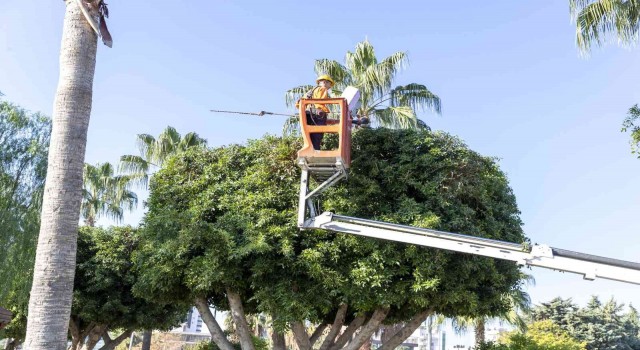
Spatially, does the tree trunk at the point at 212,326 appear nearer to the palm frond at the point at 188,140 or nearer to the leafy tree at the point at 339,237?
the leafy tree at the point at 339,237

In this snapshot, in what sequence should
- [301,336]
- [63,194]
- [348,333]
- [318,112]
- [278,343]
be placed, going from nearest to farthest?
[63,194]
[318,112]
[301,336]
[348,333]
[278,343]

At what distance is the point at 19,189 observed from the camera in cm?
1645

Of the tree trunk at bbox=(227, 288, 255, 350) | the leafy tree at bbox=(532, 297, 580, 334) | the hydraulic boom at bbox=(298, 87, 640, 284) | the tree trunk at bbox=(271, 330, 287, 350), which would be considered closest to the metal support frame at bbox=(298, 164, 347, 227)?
the hydraulic boom at bbox=(298, 87, 640, 284)

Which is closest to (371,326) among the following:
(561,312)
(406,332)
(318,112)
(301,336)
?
(406,332)

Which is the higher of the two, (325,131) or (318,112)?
(318,112)

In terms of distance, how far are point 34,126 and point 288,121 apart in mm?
8003

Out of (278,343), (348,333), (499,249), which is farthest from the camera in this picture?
(278,343)

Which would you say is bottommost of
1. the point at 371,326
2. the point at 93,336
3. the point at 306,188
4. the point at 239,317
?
the point at 93,336

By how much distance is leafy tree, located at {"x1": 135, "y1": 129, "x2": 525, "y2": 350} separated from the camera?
1170cm

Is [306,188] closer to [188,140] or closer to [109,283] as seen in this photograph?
[109,283]

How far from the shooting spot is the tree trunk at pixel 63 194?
26.4 feet

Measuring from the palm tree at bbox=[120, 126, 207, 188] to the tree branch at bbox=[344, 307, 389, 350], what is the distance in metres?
14.4

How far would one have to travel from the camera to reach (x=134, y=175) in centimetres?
2691

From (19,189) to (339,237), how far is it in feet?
34.2
